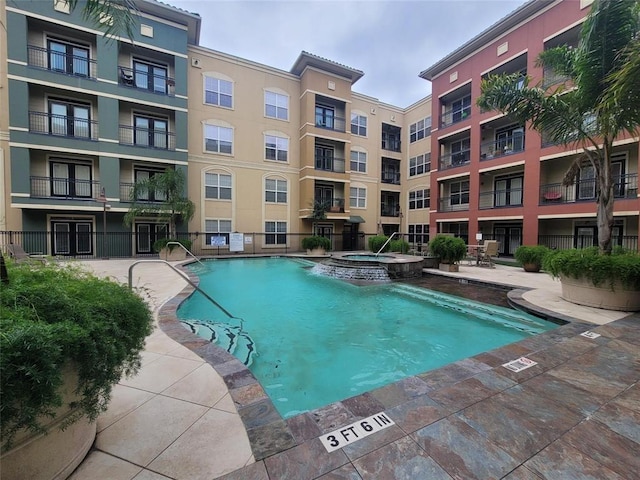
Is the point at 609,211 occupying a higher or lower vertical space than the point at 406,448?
higher

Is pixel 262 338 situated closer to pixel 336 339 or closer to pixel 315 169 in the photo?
pixel 336 339

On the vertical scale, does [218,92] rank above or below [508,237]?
above

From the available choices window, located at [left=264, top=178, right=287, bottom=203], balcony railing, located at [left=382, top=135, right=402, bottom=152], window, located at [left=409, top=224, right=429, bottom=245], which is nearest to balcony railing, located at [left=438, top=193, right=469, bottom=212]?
window, located at [left=409, top=224, right=429, bottom=245]

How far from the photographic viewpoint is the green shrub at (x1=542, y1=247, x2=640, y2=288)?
529 centimetres

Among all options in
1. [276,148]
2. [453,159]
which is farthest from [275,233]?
[453,159]

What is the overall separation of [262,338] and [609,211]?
7682 millimetres

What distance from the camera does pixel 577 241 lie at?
1451 centimetres

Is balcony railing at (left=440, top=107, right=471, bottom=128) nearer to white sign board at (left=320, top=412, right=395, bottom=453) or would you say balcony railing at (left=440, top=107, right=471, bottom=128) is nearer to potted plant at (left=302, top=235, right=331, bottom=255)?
potted plant at (left=302, top=235, right=331, bottom=255)

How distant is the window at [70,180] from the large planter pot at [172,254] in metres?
5.32

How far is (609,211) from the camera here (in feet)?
19.9

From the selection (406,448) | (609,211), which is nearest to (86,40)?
(406,448)

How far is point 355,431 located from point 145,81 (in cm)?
2023

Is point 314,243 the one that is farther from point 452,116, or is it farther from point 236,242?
point 452,116

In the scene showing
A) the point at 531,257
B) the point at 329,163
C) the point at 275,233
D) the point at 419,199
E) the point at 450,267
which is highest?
the point at 329,163
